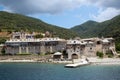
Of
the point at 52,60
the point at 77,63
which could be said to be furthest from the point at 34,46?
the point at 77,63

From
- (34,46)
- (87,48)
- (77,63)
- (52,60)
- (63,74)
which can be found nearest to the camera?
(63,74)

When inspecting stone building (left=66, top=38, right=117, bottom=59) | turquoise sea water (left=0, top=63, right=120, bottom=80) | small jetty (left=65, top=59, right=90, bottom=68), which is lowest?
turquoise sea water (left=0, top=63, right=120, bottom=80)

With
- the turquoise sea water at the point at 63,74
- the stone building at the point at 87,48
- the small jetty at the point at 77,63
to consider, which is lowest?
the turquoise sea water at the point at 63,74

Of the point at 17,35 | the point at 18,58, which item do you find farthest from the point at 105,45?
the point at 17,35

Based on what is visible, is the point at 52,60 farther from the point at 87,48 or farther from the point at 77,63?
the point at 77,63

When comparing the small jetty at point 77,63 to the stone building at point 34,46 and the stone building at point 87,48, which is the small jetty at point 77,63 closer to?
the stone building at point 87,48

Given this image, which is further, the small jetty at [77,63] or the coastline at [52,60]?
the coastline at [52,60]

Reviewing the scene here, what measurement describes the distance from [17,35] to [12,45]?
38.0 ft

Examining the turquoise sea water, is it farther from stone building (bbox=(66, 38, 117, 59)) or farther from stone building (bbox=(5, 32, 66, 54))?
stone building (bbox=(5, 32, 66, 54))

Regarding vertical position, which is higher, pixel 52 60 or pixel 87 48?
pixel 87 48

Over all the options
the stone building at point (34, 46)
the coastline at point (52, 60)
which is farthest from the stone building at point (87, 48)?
the stone building at point (34, 46)

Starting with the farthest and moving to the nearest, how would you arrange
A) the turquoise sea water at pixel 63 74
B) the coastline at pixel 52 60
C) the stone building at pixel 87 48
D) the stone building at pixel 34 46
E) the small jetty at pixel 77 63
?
the stone building at pixel 34 46
the stone building at pixel 87 48
the coastline at pixel 52 60
the small jetty at pixel 77 63
the turquoise sea water at pixel 63 74

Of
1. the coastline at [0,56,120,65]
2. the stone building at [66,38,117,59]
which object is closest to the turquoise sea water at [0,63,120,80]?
the coastline at [0,56,120,65]

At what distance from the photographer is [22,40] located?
112 metres
